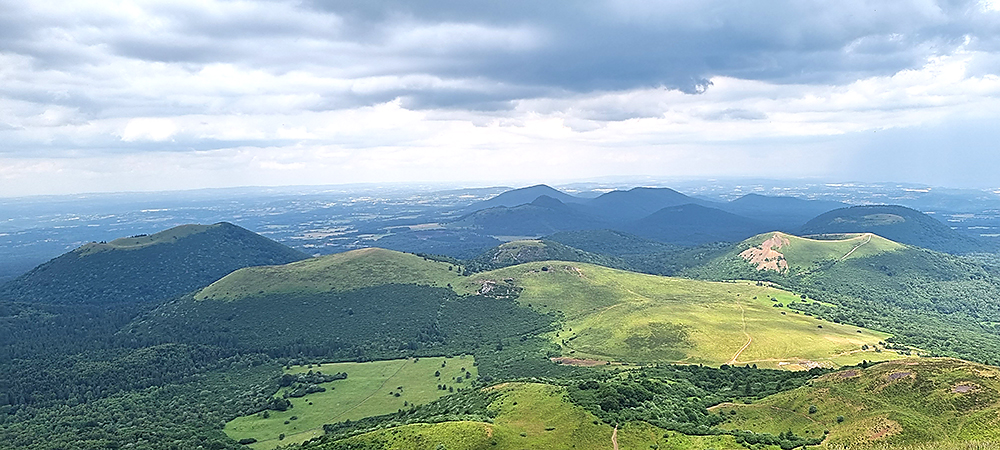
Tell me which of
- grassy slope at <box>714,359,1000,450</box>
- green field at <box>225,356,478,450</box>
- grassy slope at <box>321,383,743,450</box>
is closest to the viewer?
grassy slope at <box>714,359,1000,450</box>

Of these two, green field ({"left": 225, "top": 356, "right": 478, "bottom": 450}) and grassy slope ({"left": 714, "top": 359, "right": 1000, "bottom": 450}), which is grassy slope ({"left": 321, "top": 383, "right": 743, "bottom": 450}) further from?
green field ({"left": 225, "top": 356, "right": 478, "bottom": 450})

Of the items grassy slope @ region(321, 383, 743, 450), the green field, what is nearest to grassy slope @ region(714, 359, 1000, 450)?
grassy slope @ region(321, 383, 743, 450)

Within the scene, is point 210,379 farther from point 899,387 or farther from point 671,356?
point 899,387

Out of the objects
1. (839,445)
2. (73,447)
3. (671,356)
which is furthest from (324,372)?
(839,445)

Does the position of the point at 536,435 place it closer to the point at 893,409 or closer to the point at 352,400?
the point at 893,409

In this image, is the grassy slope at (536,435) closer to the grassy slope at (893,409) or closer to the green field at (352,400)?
the grassy slope at (893,409)
